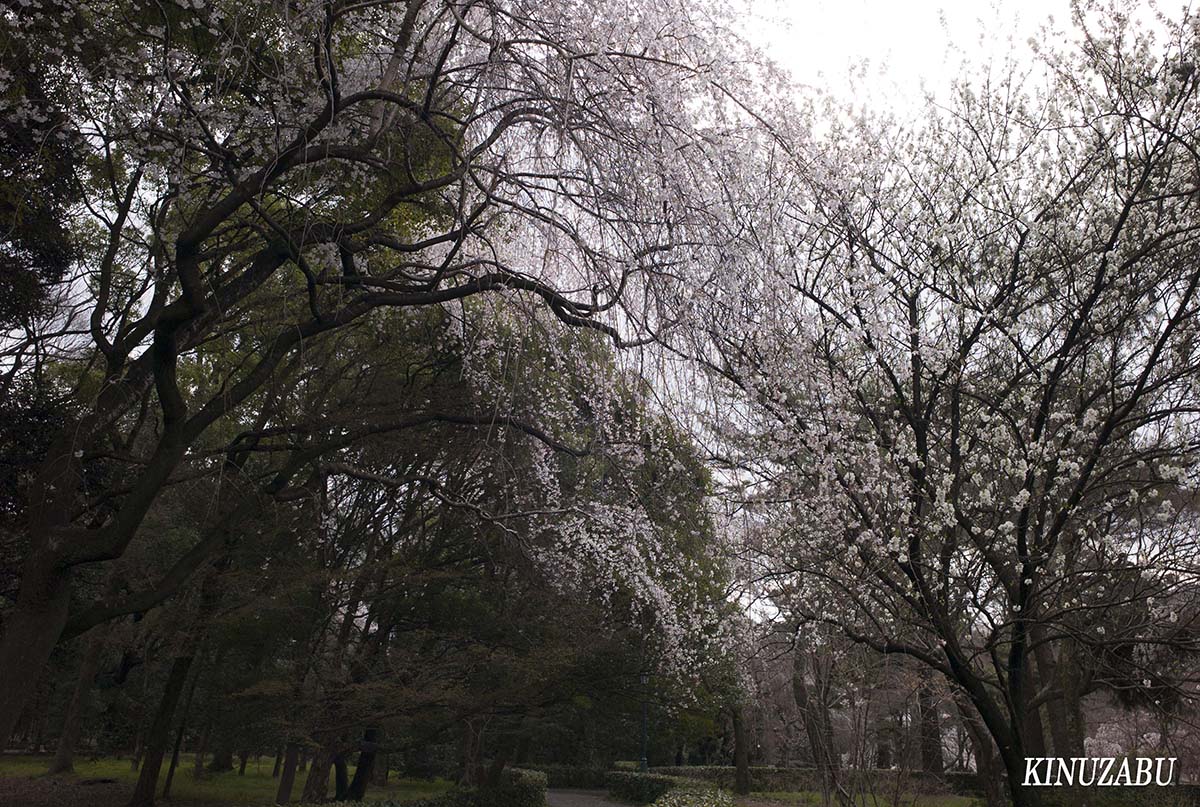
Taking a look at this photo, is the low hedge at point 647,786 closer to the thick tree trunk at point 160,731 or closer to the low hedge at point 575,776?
the low hedge at point 575,776

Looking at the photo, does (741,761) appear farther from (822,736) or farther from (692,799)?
(822,736)

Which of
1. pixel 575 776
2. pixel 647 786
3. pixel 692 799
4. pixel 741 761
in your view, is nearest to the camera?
pixel 692 799

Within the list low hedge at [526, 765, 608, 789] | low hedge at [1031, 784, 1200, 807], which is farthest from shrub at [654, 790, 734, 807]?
low hedge at [526, 765, 608, 789]

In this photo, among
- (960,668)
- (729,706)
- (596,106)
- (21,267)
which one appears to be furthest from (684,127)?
(729,706)

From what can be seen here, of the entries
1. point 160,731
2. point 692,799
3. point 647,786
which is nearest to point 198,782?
point 160,731

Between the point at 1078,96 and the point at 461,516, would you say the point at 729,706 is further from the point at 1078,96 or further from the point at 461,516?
the point at 1078,96

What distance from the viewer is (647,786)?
19484 millimetres

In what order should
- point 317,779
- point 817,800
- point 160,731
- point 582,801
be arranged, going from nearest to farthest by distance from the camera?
1. point 317,779
2. point 160,731
3. point 817,800
4. point 582,801

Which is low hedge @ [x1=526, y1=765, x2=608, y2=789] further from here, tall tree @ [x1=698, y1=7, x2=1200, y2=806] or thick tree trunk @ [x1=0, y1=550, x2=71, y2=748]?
thick tree trunk @ [x1=0, y1=550, x2=71, y2=748]

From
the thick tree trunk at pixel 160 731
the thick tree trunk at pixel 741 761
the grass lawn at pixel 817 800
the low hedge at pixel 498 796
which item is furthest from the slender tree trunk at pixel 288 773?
the thick tree trunk at pixel 741 761

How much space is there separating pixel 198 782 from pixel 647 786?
10042 millimetres

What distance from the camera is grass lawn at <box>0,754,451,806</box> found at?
15828 millimetres

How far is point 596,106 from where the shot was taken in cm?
385

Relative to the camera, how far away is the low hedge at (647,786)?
1833 cm
